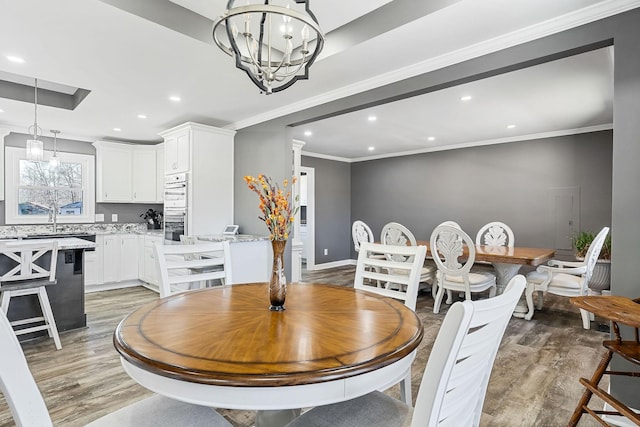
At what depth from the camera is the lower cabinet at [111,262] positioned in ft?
16.0

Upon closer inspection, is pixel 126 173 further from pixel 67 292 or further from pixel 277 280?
pixel 277 280

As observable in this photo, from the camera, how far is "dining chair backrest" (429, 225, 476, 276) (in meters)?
3.64

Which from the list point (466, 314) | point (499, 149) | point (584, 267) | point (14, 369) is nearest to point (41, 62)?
point (14, 369)

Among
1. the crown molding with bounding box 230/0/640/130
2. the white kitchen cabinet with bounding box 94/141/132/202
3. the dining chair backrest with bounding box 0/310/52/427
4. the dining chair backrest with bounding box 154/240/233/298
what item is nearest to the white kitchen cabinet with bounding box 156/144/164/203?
the white kitchen cabinet with bounding box 94/141/132/202

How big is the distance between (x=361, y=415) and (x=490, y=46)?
247 centimetres

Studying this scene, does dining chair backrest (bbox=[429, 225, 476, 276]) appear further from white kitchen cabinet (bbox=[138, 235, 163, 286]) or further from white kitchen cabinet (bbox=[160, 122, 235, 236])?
white kitchen cabinet (bbox=[138, 235, 163, 286])

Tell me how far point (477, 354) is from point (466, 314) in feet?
0.76

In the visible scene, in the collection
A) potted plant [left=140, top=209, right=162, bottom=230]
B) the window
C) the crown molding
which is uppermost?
the crown molding

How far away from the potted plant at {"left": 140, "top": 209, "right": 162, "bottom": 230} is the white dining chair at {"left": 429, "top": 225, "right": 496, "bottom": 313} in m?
4.45

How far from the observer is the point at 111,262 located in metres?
5.03

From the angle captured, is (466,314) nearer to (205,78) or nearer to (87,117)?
(205,78)

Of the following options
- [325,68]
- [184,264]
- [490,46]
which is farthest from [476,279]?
[184,264]

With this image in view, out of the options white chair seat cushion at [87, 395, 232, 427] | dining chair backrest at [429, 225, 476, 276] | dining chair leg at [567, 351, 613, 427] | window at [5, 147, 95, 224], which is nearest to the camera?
white chair seat cushion at [87, 395, 232, 427]

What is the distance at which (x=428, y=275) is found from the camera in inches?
176
